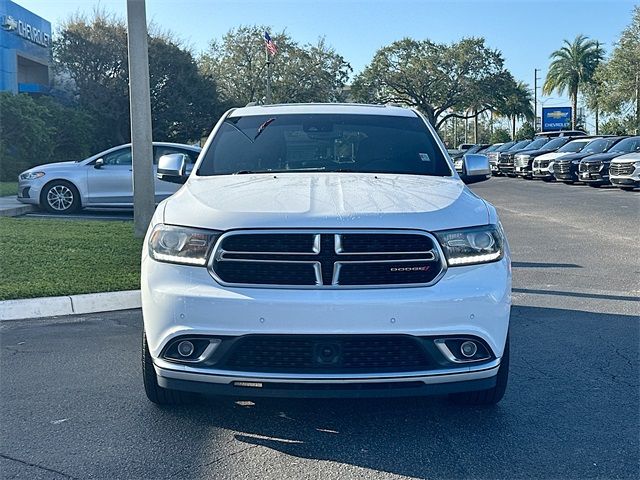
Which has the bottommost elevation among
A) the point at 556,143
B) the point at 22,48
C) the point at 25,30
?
the point at 556,143

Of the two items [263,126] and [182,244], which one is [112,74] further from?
[182,244]

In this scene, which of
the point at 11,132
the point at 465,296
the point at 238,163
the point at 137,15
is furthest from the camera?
the point at 11,132

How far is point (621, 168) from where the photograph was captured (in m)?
22.0

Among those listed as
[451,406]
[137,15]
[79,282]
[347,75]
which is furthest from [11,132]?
[347,75]

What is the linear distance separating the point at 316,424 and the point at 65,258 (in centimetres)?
557

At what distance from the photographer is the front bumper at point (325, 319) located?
3477 mm

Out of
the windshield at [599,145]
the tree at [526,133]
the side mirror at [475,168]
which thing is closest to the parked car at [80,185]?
the side mirror at [475,168]

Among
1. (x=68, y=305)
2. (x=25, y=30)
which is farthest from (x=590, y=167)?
(x=25, y=30)

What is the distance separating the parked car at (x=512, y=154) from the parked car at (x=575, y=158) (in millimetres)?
6296

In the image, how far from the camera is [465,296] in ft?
11.8

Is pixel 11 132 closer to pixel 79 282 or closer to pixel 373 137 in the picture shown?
pixel 79 282

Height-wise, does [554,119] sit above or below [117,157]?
above

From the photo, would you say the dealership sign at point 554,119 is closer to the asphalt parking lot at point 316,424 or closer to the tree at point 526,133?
the tree at point 526,133

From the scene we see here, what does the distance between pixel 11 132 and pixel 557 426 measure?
858 inches
